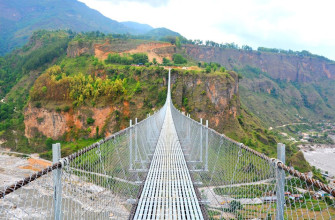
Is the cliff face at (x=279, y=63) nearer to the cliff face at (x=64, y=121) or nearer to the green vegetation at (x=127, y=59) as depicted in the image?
the green vegetation at (x=127, y=59)

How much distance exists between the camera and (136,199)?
161 inches

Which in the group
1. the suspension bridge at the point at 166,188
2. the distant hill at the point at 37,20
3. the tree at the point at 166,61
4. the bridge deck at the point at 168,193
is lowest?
the bridge deck at the point at 168,193

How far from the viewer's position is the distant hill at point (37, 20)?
85.4m

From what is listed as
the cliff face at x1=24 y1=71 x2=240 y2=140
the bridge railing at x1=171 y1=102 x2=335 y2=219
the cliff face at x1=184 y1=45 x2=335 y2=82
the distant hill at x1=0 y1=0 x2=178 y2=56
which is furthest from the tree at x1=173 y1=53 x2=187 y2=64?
the distant hill at x1=0 y1=0 x2=178 y2=56

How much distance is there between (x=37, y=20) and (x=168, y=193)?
11833 centimetres

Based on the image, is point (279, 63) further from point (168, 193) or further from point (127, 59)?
point (168, 193)

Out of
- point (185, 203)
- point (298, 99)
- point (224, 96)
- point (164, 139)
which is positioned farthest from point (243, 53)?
point (185, 203)

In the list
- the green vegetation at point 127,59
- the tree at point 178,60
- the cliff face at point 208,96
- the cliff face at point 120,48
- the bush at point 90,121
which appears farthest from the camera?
the tree at point 178,60

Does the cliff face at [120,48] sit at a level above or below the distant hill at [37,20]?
below

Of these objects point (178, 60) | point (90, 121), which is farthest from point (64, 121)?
point (178, 60)

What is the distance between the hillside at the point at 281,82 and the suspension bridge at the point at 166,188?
4973 cm

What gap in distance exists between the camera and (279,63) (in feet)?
258

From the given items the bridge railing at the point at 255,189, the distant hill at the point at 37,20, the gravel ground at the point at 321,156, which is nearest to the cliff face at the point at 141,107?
the gravel ground at the point at 321,156

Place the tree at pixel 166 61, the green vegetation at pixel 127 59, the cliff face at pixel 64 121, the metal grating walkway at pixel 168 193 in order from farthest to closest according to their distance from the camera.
→ 1. the tree at pixel 166 61
2. the green vegetation at pixel 127 59
3. the cliff face at pixel 64 121
4. the metal grating walkway at pixel 168 193
